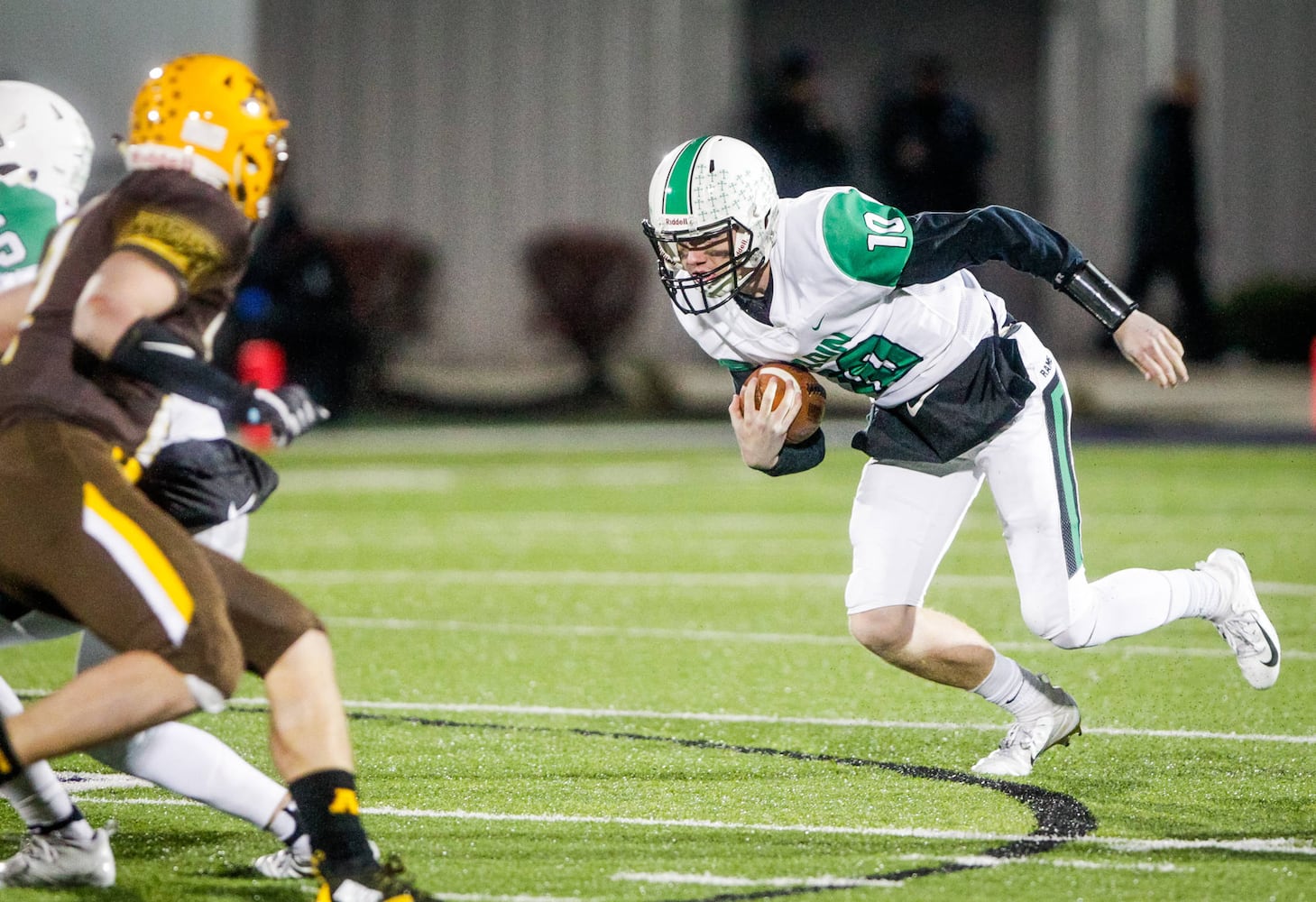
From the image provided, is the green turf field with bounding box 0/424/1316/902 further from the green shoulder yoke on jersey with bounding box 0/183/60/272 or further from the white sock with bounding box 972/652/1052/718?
the green shoulder yoke on jersey with bounding box 0/183/60/272

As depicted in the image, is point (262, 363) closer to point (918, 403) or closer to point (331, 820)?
point (918, 403)

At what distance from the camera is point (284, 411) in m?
3.28

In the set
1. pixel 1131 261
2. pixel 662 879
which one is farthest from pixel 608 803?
pixel 1131 261

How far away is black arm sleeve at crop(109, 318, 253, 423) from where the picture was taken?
10.4 feet

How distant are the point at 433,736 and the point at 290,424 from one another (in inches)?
79.3

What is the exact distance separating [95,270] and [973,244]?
194cm

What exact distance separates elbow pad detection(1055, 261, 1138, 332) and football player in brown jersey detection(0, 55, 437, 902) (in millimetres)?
1878

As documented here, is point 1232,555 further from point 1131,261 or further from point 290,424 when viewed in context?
point 1131,261

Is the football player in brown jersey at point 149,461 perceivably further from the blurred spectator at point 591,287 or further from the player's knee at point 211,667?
the blurred spectator at point 591,287

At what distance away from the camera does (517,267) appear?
18.0 metres

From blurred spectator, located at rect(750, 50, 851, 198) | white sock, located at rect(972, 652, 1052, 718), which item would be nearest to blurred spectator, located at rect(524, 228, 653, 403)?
blurred spectator, located at rect(750, 50, 851, 198)

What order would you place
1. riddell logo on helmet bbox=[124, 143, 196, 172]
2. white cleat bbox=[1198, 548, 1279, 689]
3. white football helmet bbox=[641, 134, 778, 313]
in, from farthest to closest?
1. white cleat bbox=[1198, 548, 1279, 689]
2. white football helmet bbox=[641, 134, 778, 313]
3. riddell logo on helmet bbox=[124, 143, 196, 172]

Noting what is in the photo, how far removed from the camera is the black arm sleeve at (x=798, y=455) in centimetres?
450

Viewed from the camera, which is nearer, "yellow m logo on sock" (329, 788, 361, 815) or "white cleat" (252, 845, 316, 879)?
"yellow m logo on sock" (329, 788, 361, 815)
